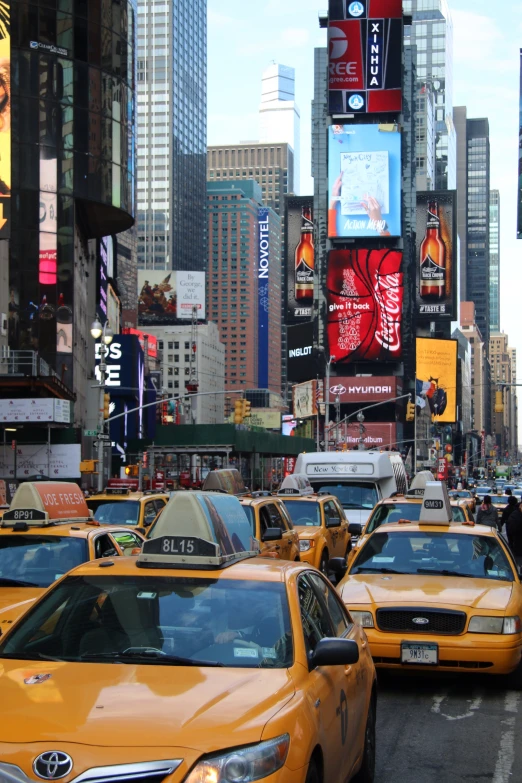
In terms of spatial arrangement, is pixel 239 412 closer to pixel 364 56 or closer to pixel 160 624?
pixel 160 624

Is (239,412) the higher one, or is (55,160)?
(55,160)

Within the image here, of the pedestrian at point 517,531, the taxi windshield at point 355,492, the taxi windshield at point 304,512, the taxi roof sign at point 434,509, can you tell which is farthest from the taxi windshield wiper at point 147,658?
the taxi windshield at point 355,492

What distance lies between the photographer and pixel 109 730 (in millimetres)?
4379

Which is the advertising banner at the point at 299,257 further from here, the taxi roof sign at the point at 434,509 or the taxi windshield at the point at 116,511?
the taxi roof sign at the point at 434,509

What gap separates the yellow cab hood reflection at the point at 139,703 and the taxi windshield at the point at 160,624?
162 mm

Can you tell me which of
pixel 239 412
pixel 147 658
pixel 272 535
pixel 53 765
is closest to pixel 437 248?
pixel 239 412

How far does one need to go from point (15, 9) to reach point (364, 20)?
70.0 m

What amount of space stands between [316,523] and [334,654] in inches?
541

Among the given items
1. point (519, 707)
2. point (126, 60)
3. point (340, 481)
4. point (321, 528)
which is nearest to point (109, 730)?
point (519, 707)

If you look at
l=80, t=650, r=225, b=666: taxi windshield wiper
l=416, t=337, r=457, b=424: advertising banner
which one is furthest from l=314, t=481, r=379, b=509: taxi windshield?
l=416, t=337, r=457, b=424: advertising banner

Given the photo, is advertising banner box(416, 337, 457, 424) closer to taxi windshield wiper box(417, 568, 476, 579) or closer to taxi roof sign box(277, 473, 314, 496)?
taxi roof sign box(277, 473, 314, 496)

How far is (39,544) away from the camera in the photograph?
10.3m

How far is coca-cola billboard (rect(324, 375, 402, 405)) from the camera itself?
121750 millimetres

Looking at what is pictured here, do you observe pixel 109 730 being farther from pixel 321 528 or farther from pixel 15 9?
pixel 15 9
